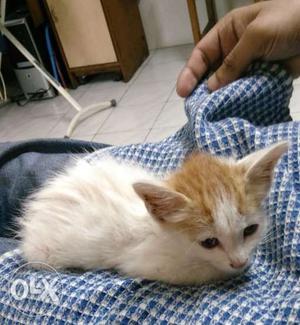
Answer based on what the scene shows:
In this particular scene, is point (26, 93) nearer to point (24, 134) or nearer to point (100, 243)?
point (24, 134)

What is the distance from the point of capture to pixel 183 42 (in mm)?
3055

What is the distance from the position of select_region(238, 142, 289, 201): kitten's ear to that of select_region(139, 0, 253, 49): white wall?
2.39 meters

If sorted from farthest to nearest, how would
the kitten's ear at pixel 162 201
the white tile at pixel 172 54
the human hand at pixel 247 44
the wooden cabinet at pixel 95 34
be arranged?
the white tile at pixel 172 54 → the wooden cabinet at pixel 95 34 → the human hand at pixel 247 44 → the kitten's ear at pixel 162 201

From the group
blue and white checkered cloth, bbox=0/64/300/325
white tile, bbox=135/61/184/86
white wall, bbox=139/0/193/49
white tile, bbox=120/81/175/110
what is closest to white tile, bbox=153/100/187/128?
white tile, bbox=120/81/175/110

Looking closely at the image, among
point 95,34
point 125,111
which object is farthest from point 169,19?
point 125,111

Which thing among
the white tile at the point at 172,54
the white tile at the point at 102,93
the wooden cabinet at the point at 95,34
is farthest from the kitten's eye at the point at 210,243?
the white tile at the point at 172,54

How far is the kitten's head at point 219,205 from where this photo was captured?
2.08 feet

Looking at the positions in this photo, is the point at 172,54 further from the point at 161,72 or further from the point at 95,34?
the point at 95,34

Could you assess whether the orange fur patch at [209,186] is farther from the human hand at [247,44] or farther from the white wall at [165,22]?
the white wall at [165,22]

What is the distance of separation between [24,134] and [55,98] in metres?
0.43

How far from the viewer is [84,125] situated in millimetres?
2412

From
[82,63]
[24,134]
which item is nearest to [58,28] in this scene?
[82,63]

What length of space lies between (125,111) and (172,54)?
72 centimetres

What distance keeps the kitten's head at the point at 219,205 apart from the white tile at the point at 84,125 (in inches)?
65.6
